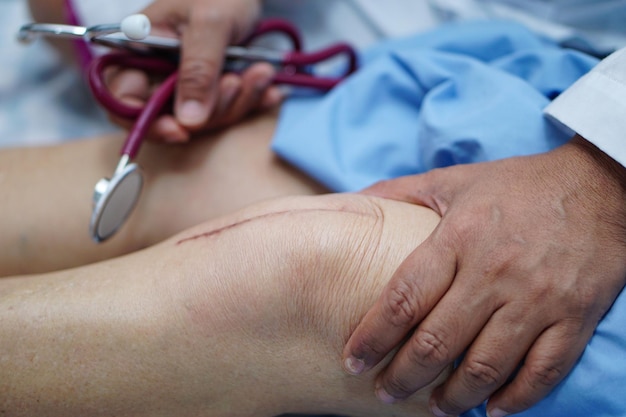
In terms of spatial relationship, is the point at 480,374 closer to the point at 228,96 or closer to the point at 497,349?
the point at 497,349

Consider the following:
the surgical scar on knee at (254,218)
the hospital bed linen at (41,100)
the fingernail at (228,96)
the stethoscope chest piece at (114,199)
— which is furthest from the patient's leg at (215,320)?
the hospital bed linen at (41,100)

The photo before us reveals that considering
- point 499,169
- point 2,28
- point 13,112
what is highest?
point 499,169

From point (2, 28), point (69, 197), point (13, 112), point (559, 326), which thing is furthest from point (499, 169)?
point (2, 28)

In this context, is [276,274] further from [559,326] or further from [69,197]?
[69,197]

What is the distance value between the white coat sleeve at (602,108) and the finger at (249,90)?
1.56 ft

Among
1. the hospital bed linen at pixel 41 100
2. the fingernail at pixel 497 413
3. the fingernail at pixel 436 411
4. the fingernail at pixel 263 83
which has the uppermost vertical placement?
the fingernail at pixel 263 83

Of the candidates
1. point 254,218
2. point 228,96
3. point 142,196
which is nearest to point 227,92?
point 228,96

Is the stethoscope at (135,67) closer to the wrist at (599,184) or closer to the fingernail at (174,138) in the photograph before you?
the fingernail at (174,138)

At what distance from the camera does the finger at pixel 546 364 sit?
0.57 metres

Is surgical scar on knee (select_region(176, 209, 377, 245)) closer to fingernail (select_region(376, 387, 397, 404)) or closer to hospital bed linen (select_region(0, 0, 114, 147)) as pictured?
fingernail (select_region(376, 387, 397, 404))

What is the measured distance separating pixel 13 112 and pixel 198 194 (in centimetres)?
63

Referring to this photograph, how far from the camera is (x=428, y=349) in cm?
57

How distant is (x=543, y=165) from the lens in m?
0.63

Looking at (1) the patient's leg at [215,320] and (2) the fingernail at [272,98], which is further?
(2) the fingernail at [272,98]
